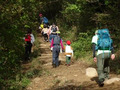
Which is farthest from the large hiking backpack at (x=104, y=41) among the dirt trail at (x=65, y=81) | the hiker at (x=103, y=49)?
the dirt trail at (x=65, y=81)

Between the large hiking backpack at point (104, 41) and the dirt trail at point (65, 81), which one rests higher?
the large hiking backpack at point (104, 41)

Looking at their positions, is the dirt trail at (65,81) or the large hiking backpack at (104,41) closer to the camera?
the large hiking backpack at (104,41)

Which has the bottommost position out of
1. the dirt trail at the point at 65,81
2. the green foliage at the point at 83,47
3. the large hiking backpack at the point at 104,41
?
the dirt trail at the point at 65,81

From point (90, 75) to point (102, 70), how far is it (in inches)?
69.0

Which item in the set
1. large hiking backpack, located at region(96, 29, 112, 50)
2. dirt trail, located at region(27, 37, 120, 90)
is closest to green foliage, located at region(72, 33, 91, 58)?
dirt trail, located at region(27, 37, 120, 90)

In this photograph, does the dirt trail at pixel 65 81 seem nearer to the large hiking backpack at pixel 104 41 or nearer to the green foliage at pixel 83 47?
the large hiking backpack at pixel 104 41

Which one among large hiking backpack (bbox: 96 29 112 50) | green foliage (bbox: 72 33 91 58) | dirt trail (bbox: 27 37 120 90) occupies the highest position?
large hiking backpack (bbox: 96 29 112 50)

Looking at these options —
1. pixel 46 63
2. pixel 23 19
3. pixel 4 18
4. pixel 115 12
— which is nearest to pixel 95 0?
pixel 115 12

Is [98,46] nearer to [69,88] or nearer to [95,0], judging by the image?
[69,88]

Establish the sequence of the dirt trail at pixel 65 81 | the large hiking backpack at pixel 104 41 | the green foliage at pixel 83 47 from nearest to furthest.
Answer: the large hiking backpack at pixel 104 41 → the dirt trail at pixel 65 81 → the green foliage at pixel 83 47

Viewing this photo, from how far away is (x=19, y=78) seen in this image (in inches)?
349

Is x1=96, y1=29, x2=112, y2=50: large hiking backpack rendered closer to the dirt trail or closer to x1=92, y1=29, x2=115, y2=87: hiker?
x1=92, y1=29, x2=115, y2=87: hiker

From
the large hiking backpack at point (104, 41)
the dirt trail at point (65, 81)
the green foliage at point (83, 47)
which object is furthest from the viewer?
the green foliage at point (83, 47)

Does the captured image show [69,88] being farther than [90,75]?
No
